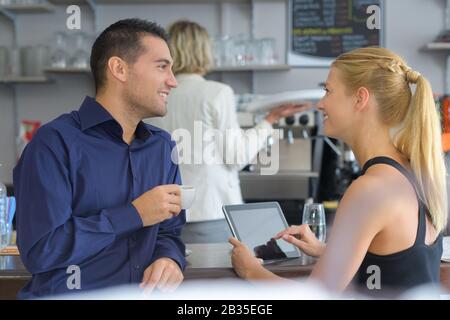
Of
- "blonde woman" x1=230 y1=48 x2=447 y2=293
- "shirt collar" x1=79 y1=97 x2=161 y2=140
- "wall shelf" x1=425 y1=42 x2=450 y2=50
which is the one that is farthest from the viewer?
"wall shelf" x1=425 y1=42 x2=450 y2=50

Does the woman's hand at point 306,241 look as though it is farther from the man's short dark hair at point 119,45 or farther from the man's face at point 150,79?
the man's short dark hair at point 119,45

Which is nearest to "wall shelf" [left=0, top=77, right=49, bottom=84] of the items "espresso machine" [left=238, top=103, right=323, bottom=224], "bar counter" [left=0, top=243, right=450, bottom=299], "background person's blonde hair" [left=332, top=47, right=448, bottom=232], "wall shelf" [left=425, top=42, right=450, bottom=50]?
"espresso machine" [left=238, top=103, right=323, bottom=224]

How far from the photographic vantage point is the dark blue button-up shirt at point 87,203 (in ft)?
4.14

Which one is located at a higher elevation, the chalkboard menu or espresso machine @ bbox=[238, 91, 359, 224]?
the chalkboard menu

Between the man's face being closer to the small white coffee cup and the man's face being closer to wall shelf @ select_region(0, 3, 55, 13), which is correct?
the small white coffee cup

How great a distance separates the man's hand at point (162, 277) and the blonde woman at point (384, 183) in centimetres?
14

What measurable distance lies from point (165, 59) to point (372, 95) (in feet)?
1.63

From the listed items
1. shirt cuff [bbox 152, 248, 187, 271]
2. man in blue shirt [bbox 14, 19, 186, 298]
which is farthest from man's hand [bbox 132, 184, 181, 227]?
shirt cuff [bbox 152, 248, 187, 271]

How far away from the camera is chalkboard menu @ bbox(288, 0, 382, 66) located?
3.99m

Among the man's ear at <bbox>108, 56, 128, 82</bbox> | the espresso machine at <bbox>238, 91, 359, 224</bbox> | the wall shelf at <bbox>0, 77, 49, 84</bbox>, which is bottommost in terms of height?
the espresso machine at <bbox>238, 91, 359, 224</bbox>

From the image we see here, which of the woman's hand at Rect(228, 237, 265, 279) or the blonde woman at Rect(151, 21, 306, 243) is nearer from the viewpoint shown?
the woman's hand at Rect(228, 237, 265, 279)

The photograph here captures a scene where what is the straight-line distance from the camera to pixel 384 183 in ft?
3.90

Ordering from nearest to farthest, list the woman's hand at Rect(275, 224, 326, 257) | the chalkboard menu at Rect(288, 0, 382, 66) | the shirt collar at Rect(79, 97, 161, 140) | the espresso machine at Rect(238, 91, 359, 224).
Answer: the shirt collar at Rect(79, 97, 161, 140) → the woman's hand at Rect(275, 224, 326, 257) → the espresso machine at Rect(238, 91, 359, 224) → the chalkboard menu at Rect(288, 0, 382, 66)
